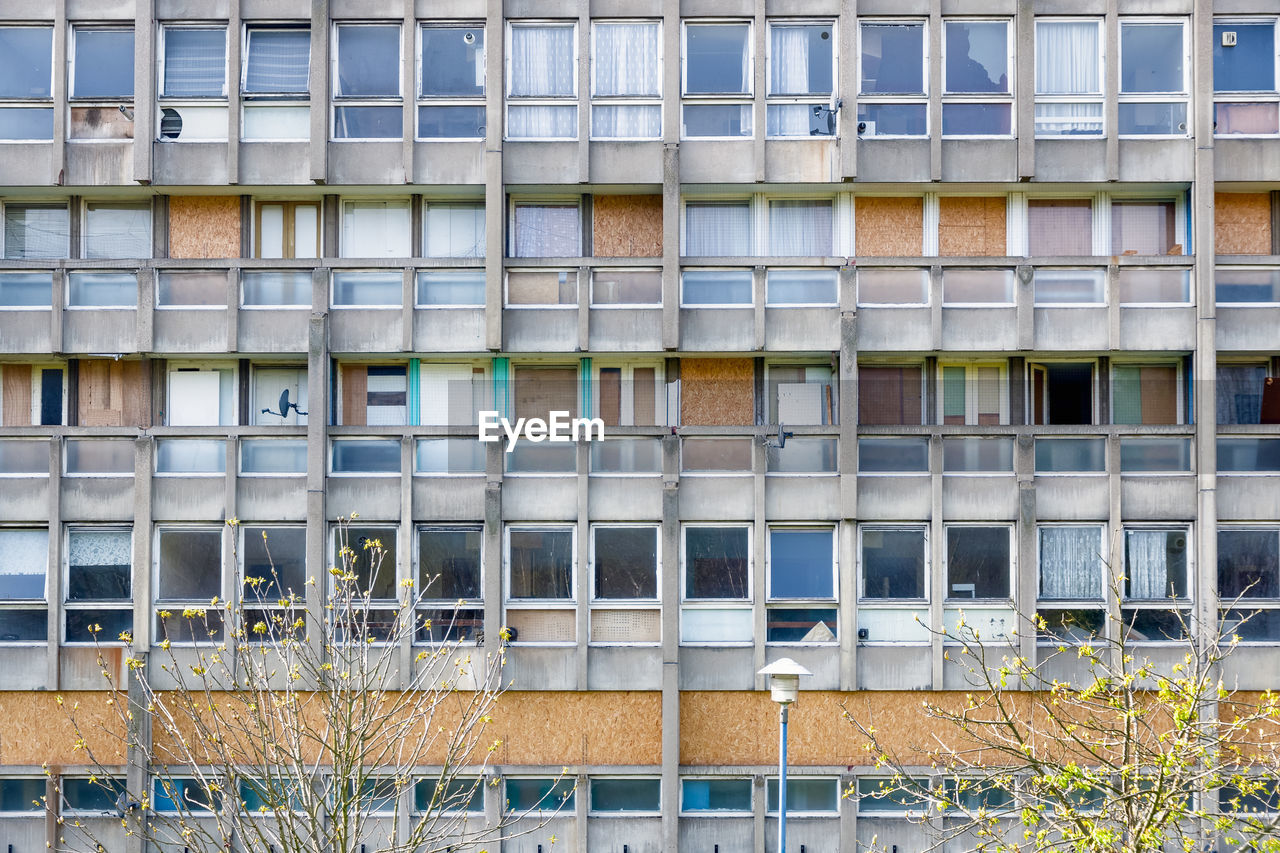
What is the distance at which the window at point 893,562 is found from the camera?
17844 mm

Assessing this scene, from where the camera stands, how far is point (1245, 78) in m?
18.0

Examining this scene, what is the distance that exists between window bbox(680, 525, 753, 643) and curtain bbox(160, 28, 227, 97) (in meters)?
10.5

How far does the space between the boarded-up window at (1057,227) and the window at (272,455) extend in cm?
1225

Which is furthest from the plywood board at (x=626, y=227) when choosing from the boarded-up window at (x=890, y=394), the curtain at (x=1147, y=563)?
the curtain at (x=1147, y=563)

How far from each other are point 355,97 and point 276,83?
4.27 feet

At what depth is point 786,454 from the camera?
17812 mm

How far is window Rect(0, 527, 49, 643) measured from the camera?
17.9 meters

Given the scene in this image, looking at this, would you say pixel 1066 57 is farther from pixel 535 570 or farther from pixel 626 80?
pixel 535 570

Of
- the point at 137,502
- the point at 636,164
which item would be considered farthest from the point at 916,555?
the point at 137,502

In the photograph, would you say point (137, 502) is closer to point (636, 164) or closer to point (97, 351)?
point (97, 351)

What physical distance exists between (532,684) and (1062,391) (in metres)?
9.70

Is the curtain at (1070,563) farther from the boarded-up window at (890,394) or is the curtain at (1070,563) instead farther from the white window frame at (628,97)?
the white window frame at (628,97)

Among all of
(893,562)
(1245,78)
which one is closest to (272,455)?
(893,562)

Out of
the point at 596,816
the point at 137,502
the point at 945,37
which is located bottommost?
the point at 596,816
